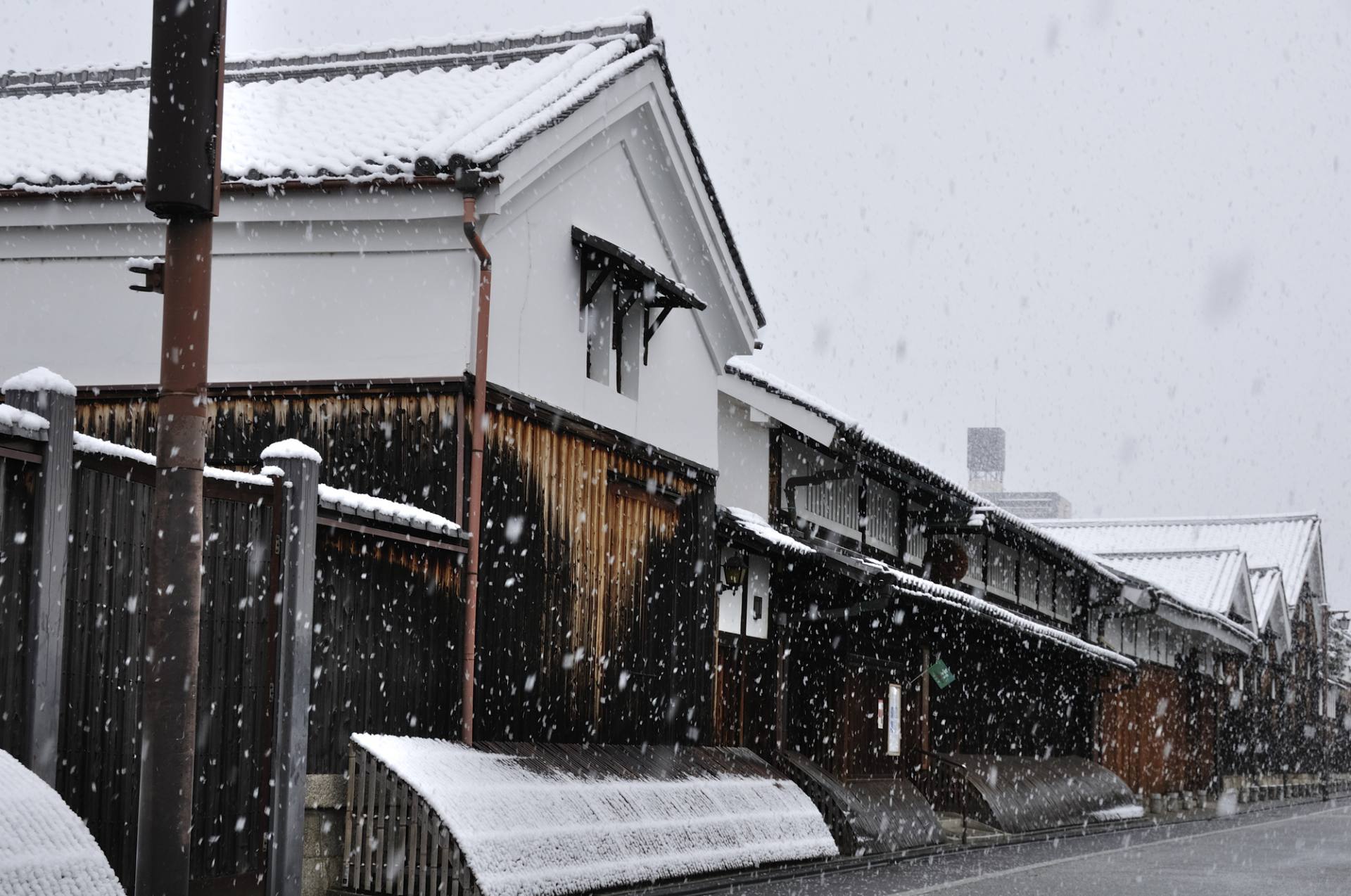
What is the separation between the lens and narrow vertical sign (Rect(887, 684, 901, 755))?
2366 centimetres

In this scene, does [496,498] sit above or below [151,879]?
above

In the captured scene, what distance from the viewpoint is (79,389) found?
45.5 ft

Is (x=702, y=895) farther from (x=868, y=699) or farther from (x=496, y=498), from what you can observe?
(x=868, y=699)

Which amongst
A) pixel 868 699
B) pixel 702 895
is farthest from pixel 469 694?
pixel 868 699

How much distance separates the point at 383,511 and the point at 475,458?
1802mm

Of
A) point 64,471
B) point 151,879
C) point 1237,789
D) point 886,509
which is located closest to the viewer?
point 151,879

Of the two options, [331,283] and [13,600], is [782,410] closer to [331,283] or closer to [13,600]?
[331,283]

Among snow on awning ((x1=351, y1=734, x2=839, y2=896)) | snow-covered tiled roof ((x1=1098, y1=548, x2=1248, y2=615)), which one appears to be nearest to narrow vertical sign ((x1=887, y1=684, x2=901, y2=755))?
snow on awning ((x1=351, y1=734, x2=839, y2=896))

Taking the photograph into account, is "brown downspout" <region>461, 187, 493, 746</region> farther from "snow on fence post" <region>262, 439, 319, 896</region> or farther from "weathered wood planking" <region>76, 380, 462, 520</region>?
"snow on fence post" <region>262, 439, 319, 896</region>

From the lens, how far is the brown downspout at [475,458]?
1274 cm

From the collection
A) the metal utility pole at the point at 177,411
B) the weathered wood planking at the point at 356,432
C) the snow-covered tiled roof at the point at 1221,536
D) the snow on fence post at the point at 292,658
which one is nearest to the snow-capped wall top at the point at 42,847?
the metal utility pole at the point at 177,411

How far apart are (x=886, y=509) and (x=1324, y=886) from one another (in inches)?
436

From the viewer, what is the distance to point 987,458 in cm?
12825

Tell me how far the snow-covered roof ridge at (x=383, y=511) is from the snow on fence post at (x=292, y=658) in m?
0.34
